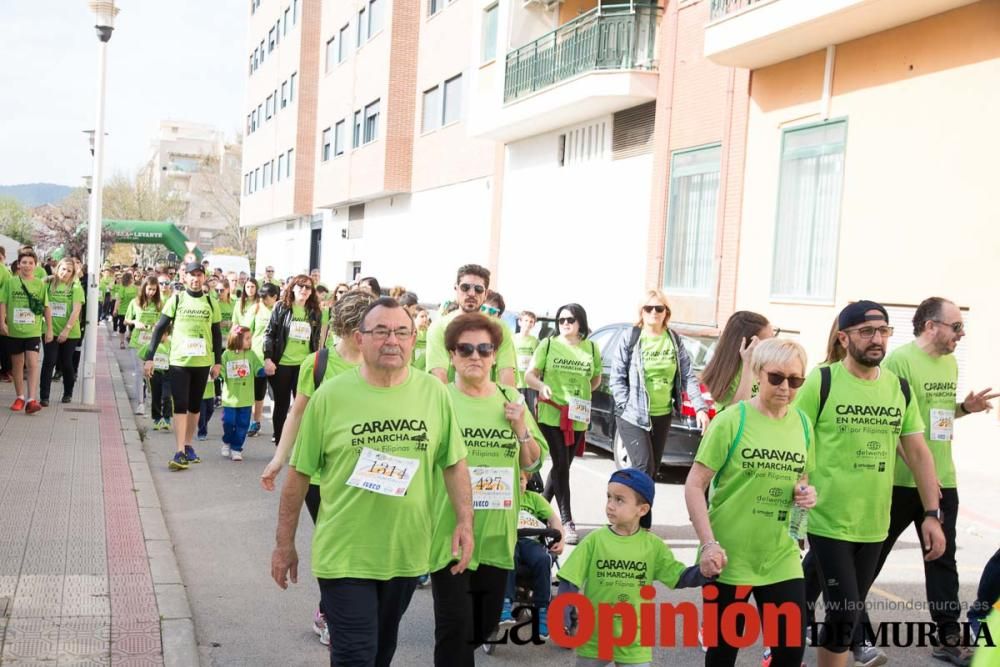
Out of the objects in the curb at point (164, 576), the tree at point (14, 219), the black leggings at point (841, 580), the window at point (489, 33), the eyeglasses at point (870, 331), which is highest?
the window at point (489, 33)

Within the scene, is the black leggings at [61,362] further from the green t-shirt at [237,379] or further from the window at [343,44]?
the window at [343,44]

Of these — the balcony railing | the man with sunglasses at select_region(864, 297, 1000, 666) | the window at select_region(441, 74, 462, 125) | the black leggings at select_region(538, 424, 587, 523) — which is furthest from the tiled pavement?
the window at select_region(441, 74, 462, 125)

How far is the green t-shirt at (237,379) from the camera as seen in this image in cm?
1138

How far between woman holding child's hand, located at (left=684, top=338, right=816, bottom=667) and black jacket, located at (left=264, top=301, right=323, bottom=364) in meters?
7.07

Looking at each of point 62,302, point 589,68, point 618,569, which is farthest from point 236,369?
point 589,68

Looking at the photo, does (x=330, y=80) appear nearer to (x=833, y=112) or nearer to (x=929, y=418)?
(x=833, y=112)

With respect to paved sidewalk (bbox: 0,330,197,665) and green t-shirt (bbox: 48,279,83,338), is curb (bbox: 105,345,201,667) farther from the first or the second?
green t-shirt (bbox: 48,279,83,338)

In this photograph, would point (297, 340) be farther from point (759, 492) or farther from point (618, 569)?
point (759, 492)

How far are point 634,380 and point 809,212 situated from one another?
9367 mm

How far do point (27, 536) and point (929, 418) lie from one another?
19.1 feet

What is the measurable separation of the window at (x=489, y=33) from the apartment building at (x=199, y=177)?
57035 mm

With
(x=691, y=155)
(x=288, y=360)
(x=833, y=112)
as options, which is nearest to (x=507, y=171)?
(x=691, y=155)

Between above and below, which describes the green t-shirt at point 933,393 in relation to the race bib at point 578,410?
above

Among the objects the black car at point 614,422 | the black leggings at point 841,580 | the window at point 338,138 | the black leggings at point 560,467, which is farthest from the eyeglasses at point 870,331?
the window at point 338,138
